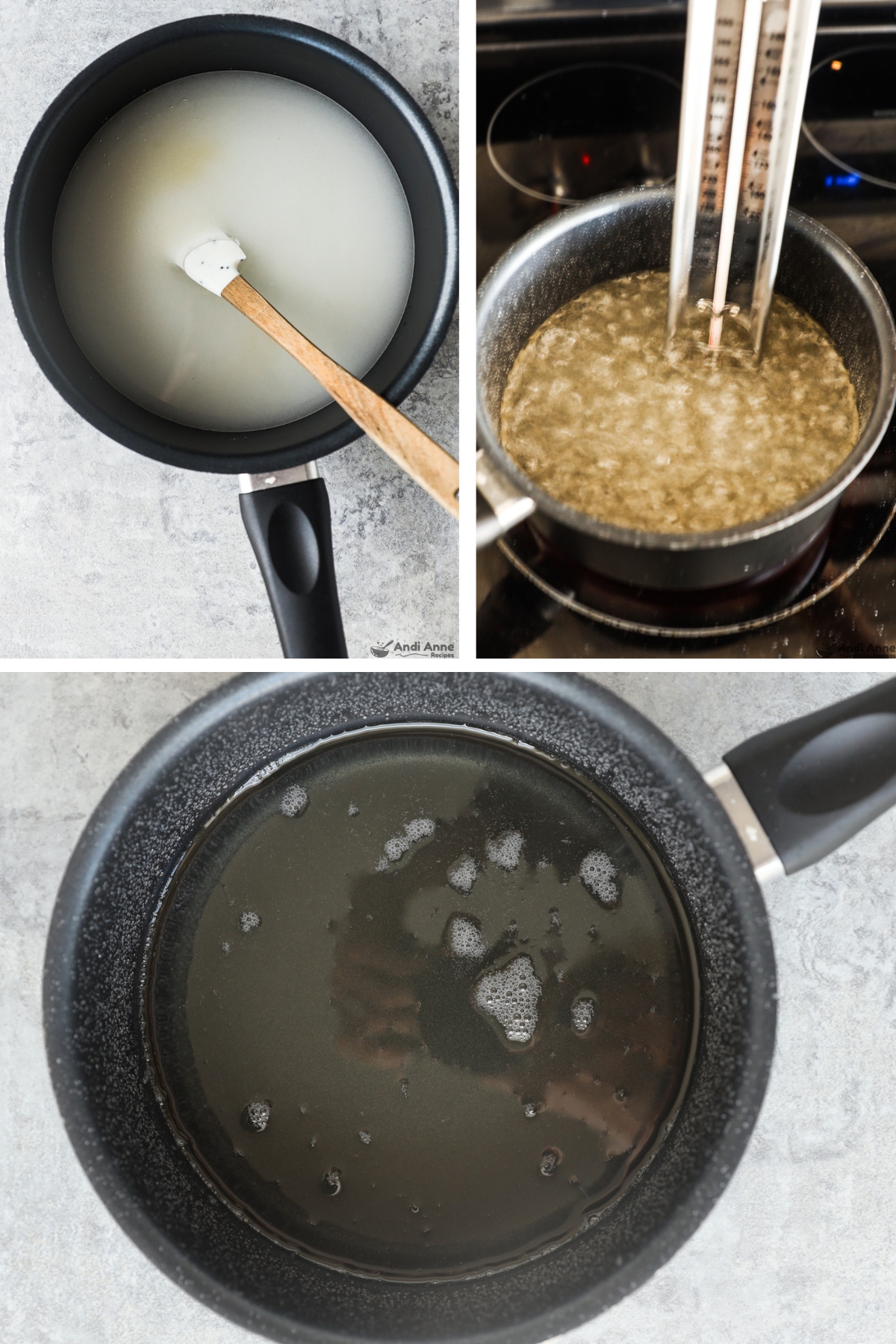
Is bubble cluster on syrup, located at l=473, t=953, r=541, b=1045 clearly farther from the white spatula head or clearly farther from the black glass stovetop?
the white spatula head

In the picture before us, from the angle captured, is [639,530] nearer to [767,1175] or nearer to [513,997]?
[513,997]

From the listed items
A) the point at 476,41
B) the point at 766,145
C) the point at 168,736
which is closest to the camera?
the point at 766,145

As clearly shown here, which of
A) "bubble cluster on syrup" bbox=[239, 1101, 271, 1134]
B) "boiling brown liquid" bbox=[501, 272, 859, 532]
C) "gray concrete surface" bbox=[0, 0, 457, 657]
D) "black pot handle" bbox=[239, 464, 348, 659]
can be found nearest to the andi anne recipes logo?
"gray concrete surface" bbox=[0, 0, 457, 657]

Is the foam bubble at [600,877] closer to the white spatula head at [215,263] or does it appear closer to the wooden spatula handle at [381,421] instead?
the wooden spatula handle at [381,421]

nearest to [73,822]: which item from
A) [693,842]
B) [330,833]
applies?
[330,833]

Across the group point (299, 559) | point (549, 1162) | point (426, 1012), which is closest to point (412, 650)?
point (299, 559)

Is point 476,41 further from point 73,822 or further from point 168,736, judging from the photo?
point 73,822
